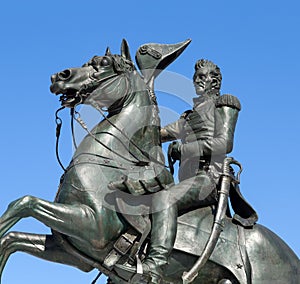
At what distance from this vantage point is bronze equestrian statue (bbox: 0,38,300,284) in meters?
9.78

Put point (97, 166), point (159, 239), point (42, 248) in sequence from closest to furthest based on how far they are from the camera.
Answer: point (159, 239)
point (97, 166)
point (42, 248)

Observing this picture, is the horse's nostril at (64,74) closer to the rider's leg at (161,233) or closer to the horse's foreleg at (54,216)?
the horse's foreleg at (54,216)

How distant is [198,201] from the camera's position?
10.5 m

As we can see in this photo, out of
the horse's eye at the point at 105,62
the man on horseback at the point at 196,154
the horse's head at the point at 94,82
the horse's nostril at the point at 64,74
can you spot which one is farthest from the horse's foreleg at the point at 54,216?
the horse's eye at the point at 105,62

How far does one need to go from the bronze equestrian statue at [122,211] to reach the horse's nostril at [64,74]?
0.01m

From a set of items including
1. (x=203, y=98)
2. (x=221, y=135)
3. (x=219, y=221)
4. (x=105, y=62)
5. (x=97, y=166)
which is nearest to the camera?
(x=97, y=166)

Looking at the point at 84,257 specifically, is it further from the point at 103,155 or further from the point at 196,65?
the point at 196,65

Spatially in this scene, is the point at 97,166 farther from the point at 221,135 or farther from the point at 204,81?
the point at 204,81

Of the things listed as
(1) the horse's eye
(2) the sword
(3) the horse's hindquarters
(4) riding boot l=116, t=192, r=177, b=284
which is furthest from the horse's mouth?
(3) the horse's hindquarters

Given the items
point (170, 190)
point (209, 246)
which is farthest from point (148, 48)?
point (209, 246)

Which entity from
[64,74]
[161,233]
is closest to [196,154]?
[161,233]

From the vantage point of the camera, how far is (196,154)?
11.0 meters

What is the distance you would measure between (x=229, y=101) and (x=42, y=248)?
3.36m

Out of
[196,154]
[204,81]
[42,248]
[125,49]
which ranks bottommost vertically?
[42,248]
